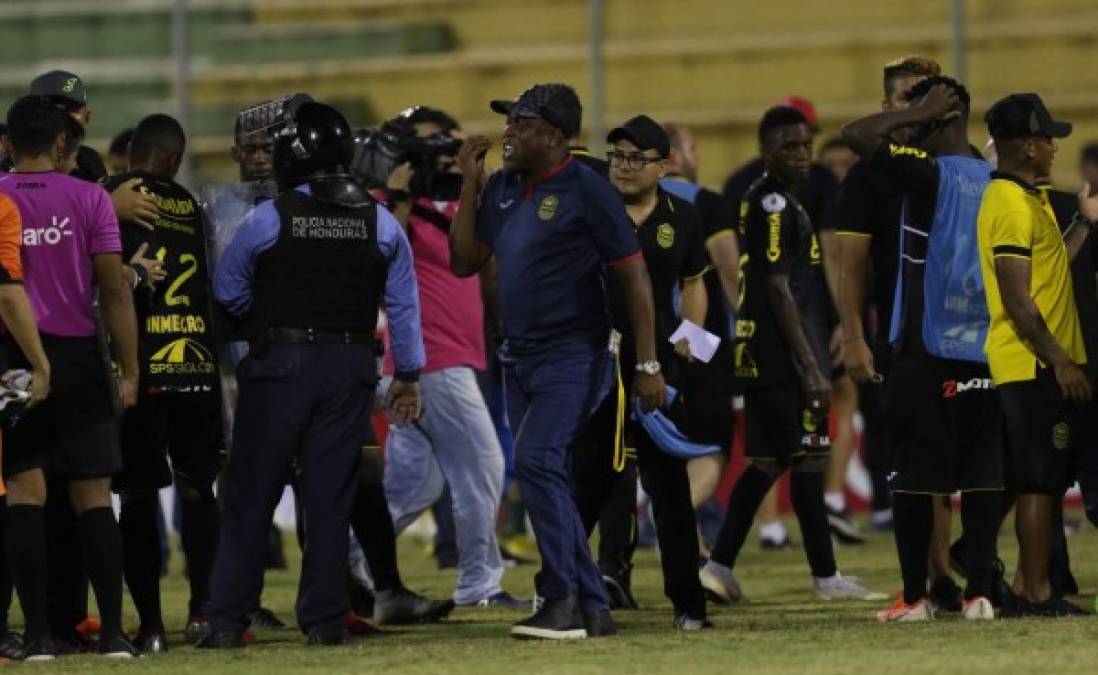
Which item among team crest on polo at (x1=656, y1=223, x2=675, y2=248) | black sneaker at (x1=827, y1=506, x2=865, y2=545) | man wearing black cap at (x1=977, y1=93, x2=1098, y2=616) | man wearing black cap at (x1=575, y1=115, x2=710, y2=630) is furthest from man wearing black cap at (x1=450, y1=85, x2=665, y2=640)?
black sneaker at (x1=827, y1=506, x2=865, y2=545)

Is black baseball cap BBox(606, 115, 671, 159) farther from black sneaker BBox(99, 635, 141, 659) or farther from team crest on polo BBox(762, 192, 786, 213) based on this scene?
black sneaker BBox(99, 635, 141, 659)

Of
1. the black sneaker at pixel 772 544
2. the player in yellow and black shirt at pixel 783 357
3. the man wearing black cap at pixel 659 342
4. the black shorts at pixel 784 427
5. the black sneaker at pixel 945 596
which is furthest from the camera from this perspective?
the black sneaker at pixel 772 544

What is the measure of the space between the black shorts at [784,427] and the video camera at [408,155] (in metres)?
1.82

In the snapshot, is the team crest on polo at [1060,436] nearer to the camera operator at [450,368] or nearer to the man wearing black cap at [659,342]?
the man wearing black cap at [659,342]

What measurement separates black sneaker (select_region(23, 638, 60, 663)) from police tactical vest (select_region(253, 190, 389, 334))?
138cm

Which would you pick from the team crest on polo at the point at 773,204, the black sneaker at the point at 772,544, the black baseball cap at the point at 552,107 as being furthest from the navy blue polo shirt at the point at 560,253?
the black sneaker at the point at 772,544

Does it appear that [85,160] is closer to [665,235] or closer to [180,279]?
[180,279]

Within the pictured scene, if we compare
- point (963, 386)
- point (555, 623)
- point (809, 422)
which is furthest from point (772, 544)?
point (555, 623)

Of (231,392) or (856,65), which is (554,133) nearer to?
(231,392)

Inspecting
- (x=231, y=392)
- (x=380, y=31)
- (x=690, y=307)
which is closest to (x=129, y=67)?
(x=380, y=31)

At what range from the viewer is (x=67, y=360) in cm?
976

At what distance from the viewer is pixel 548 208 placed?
9906 millimetres

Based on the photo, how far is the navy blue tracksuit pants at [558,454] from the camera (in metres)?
9.83

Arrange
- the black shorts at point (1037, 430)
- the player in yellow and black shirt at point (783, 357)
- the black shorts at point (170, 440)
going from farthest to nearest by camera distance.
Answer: the player in yellow and black shirt at point (783, 357), the black shorts at point (170, 440), the black shorts at point (1037, 430)
